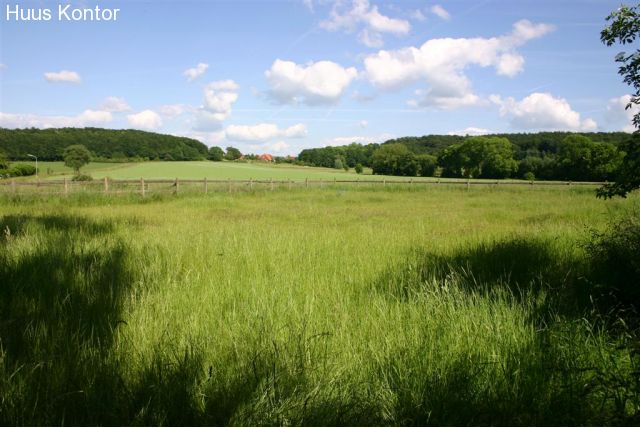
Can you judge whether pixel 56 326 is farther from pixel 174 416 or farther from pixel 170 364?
pixel 174 416

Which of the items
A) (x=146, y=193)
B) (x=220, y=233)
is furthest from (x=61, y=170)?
(x=220, y=233)

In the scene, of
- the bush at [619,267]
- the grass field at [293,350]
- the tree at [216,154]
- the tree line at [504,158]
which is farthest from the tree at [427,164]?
the grass field at [293,350]

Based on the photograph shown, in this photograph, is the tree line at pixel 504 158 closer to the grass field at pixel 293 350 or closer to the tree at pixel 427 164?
the tree at pixel 427 164

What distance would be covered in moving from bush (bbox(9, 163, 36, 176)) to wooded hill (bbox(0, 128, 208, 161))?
429 inches

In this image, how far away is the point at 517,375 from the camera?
244 centimetres

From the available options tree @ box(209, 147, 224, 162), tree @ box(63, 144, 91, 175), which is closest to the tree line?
tree @ box(209, 147, 224, 162)

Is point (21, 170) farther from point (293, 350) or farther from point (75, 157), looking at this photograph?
point (293, 350)

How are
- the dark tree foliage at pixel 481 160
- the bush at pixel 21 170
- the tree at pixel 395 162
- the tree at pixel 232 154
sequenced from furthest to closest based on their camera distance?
the tree at pixel 232 154
the tree at pixel 395 162
the dark tree foliage at pixel 481 160
the bush at pixel 21 170

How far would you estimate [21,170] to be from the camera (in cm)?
8019

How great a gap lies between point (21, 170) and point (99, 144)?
23.8 metres

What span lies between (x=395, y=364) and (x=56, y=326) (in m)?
2.72

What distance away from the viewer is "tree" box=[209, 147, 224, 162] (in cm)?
12744

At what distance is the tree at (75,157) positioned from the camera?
72938 millimetres

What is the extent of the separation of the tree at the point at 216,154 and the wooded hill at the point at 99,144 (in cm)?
549
